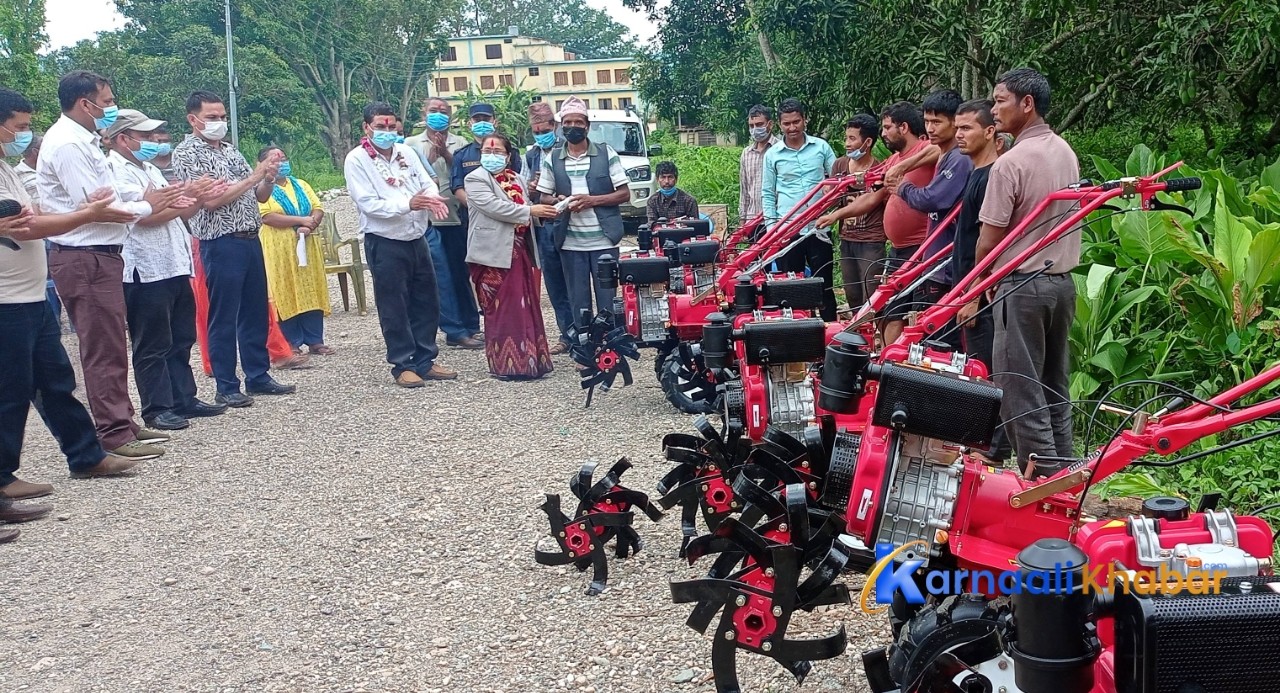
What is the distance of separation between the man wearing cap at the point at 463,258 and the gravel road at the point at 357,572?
2.55 metres

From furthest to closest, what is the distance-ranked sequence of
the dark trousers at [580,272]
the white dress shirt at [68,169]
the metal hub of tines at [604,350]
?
1. the dark trousers at [580,272]
2. the metal hub of tines at [604,350]
3. the white dress shirt at [68,169]

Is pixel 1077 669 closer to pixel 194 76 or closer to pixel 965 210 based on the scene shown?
pixel 965 210

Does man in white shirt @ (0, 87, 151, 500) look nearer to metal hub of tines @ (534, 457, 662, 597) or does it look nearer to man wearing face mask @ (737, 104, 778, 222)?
metal hub of tines @ (534, 457, 662, 597)

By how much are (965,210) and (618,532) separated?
2159mm

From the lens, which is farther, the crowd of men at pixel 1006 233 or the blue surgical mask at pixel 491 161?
the blue surgical mask at pixel 491 161

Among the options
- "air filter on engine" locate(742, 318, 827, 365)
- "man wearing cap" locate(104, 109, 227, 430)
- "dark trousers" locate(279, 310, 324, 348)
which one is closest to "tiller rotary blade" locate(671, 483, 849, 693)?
"air filter on engine" locate(742, 318, 827, 365)

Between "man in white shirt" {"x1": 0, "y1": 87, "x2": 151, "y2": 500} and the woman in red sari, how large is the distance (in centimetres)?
278

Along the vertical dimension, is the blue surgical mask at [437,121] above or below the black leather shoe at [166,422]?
above

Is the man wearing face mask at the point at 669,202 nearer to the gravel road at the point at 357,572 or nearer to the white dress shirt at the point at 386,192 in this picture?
the white dress shirt at the point at 386,192

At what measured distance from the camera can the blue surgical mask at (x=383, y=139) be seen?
8.10 metres

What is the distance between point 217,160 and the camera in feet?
25.7

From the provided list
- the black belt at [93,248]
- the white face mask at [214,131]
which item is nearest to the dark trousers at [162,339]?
the black belt at [93,248]

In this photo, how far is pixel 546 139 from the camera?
9438 millimetres

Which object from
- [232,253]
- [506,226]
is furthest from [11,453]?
[506,226]
